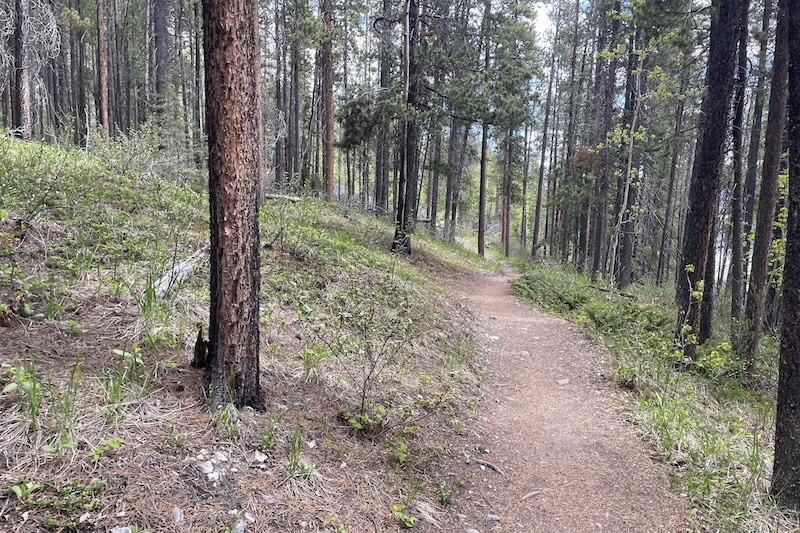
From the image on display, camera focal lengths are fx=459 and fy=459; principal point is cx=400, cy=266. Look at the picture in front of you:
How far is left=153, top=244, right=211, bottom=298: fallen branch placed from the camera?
4434 mm

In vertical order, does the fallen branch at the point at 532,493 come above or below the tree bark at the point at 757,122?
below

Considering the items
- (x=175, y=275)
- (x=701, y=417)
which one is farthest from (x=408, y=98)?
(x=701, y=417)

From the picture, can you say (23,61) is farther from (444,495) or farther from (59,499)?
(444,495)

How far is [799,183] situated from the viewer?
10.7 feet

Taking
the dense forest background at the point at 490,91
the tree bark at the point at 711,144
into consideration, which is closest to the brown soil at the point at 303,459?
the tree bark at the point at 711,144

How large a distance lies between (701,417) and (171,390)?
5691 millimetres

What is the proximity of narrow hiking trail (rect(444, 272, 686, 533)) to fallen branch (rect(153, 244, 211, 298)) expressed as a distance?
3206mm

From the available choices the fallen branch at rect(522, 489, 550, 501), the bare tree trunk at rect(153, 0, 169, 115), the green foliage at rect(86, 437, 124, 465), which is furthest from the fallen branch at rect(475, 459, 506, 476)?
the bare tree trunk at rect(153, 0, 169, 115)

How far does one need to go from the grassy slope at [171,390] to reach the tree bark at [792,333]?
247 cm

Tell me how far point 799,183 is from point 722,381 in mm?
5265

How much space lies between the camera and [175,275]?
15.1ft

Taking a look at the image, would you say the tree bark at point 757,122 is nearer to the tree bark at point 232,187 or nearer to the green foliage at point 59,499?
the tree bark at point 232,187

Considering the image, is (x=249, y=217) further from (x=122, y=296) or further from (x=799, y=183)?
(x=799, y=183)

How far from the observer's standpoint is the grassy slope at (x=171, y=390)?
2.29 metres
